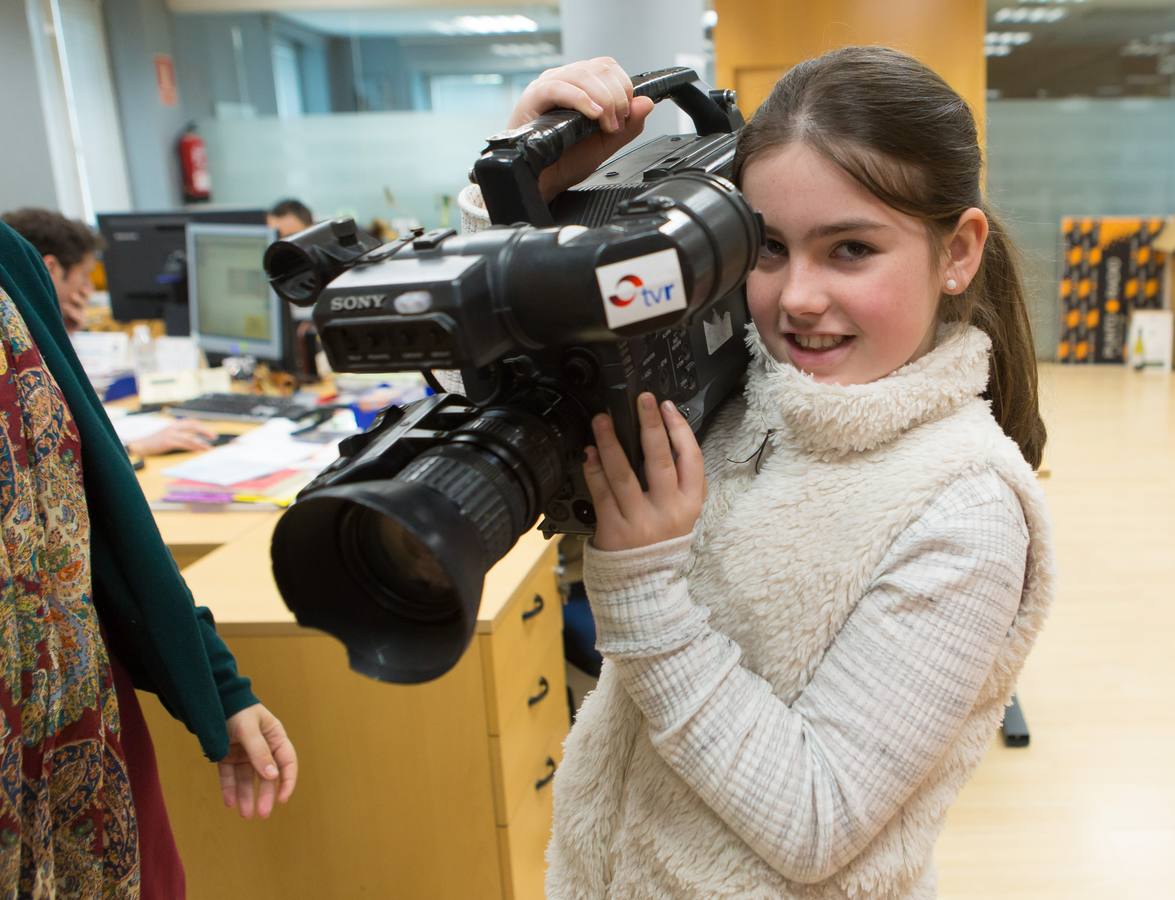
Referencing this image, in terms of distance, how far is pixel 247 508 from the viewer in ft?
6.41

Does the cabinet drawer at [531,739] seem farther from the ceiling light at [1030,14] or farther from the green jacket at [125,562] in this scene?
the ceiling light at [1030,14]

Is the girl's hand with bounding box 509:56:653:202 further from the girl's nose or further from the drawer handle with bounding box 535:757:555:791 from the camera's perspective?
the drawer handle with bounding box 535:757:555:791

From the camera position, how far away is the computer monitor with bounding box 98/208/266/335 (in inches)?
138

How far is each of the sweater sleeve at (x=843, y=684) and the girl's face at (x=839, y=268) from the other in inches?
4.7

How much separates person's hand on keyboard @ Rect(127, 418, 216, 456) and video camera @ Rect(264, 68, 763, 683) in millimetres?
1882

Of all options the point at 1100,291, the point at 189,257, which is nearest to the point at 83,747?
the point at 189,257

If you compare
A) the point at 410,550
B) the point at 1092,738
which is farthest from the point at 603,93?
the point at 1092,738

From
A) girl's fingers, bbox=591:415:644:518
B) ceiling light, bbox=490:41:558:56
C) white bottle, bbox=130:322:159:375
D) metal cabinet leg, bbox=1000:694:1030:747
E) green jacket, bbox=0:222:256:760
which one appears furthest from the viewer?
ceiling light, bbox=490:41:558:56

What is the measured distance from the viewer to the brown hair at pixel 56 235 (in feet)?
9.36

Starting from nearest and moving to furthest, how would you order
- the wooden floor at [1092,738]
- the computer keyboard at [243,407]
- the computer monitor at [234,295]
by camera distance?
the wooden floor at [1092,738] → the computer keyboard at [243,407] → the computer monitor at [234,295]

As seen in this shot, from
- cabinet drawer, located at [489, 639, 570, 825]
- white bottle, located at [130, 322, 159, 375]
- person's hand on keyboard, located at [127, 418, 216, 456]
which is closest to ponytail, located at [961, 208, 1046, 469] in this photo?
cabinet drawer, located at [489, 639, 570, 825]

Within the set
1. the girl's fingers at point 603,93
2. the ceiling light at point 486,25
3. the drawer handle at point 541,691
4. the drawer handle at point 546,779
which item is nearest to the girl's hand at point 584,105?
the girl's fingers at point 603,93

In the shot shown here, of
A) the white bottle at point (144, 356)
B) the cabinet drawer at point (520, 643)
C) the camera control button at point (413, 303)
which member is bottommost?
the cabinet drawer at point (520, 643)

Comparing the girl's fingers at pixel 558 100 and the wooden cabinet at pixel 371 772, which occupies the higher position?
the girl's fingers at pixel 558 100
